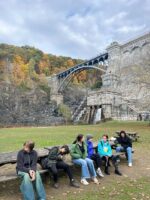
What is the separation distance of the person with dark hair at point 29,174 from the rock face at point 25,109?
40.3m

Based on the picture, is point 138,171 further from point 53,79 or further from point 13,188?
point 53,79

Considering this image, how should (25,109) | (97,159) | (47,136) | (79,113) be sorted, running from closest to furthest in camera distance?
(97,159), (47,136), (25,109), (79,113)

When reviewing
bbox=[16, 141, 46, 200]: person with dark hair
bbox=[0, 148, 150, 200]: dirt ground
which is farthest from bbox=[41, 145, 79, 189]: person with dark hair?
bbox=[16, 141, 46, 200]: person with dark hair

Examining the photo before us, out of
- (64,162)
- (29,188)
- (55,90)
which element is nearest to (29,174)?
(29,188)

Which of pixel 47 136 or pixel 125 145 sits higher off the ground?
pixel 125 145

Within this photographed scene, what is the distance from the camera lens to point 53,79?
7444 centimetres

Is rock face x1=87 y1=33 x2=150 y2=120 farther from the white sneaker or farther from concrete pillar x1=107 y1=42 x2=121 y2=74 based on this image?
the white sneaker

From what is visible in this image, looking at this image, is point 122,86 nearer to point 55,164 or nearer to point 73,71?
point 73,71

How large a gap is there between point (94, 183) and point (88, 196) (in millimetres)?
972

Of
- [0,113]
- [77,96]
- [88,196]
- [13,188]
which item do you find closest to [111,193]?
[88,196]

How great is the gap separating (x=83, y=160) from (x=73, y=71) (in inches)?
2297

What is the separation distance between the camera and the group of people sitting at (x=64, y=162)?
570 centimetres

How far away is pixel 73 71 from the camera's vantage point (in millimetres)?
64938

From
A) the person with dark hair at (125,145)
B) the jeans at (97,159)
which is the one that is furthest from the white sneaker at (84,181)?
the person with dark hair at (125,145)
